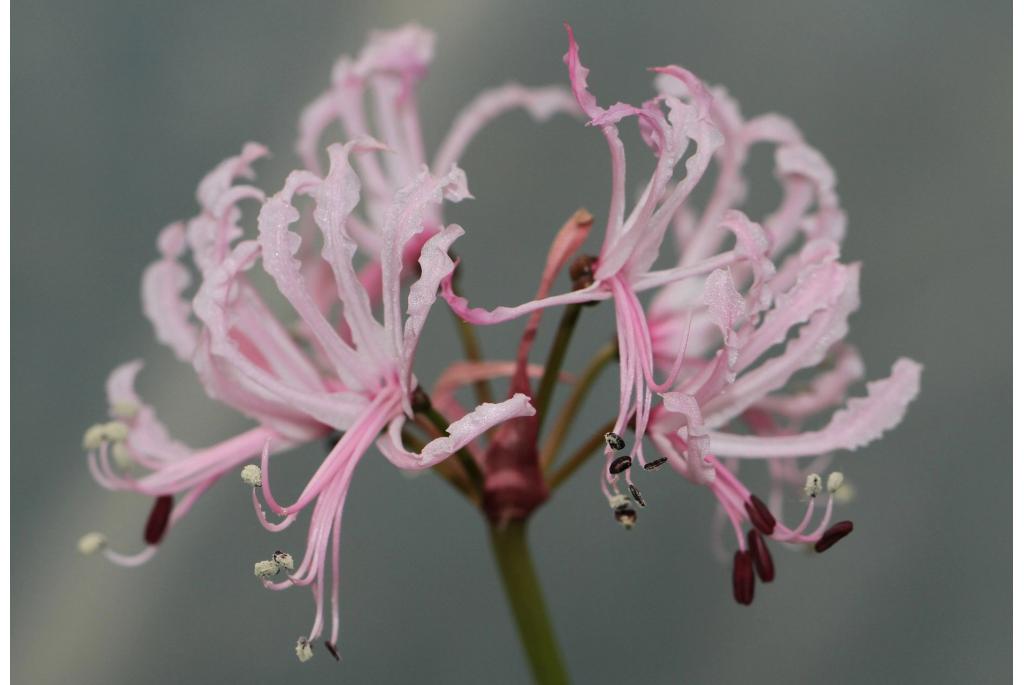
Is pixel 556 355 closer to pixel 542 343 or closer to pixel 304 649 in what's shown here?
pixel 304 649

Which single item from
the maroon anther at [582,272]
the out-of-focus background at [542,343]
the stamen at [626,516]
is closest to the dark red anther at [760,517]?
the stamen at [626,516]

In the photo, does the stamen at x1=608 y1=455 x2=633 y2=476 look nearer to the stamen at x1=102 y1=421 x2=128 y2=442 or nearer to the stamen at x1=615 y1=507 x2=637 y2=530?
the stamen at x1=615 y1=507 x2=637 y2=530

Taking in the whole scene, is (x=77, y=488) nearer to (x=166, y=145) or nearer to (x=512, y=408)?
(x=166, y=145)

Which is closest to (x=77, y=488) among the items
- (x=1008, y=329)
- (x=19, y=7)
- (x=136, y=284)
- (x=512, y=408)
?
(x=136, y=284)

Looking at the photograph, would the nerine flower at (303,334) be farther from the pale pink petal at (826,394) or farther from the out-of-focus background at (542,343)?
the out-of-focus background at (542,343)

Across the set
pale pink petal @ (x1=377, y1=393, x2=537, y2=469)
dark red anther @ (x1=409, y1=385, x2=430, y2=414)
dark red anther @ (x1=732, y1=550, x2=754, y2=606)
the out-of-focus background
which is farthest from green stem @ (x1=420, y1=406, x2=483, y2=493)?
the out-of-focus background

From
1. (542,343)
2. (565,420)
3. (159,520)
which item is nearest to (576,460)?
(565,420)
